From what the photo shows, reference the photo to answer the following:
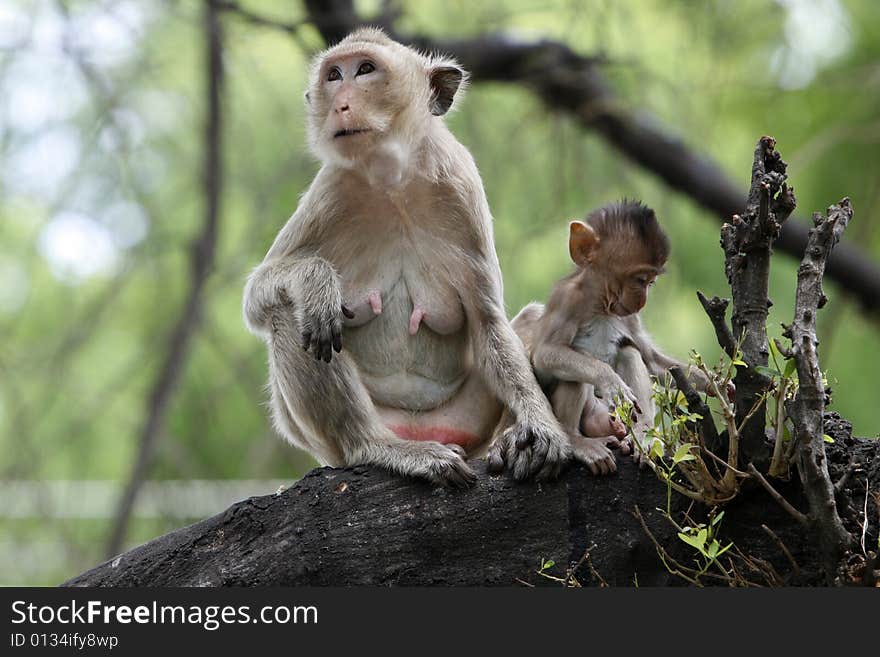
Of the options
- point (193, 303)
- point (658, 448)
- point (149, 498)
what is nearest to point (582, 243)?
point (658, 448)

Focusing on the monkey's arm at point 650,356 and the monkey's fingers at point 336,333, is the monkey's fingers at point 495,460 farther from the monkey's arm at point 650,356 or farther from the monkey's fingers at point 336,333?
the monkey's arm at point 650,356

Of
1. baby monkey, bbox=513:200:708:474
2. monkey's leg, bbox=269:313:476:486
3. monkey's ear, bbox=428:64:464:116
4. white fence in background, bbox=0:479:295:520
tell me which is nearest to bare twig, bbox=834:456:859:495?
baby monkey, bbox=513:200:708:474

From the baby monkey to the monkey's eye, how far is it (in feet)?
3.15

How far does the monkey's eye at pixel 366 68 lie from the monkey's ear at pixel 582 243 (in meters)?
0.96

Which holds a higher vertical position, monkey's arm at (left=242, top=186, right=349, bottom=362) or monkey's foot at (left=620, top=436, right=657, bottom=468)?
monkey's arm at (left=242, top=186, right=349, bottom=362)

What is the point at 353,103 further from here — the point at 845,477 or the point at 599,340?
the point at 845,477

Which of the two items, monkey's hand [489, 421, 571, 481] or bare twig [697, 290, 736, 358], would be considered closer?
bare twig [697, 290, 736, 358]

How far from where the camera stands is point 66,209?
249 inches

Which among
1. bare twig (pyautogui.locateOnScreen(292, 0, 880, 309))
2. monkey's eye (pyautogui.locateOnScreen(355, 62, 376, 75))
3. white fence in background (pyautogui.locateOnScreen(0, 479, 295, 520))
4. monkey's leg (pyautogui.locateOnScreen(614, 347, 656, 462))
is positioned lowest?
monkey's leg (pyautogui.locateOnScreen(614, 347, 656, 462))

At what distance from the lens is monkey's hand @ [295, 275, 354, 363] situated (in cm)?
419

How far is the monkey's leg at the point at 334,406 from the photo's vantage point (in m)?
4.14

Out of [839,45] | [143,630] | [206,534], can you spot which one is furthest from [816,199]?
[143,630]

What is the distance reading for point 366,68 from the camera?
4.53 meters

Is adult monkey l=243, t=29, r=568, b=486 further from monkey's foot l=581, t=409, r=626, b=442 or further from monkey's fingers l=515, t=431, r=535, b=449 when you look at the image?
monkey's fingers l=515, t=431, r=535, b=449
